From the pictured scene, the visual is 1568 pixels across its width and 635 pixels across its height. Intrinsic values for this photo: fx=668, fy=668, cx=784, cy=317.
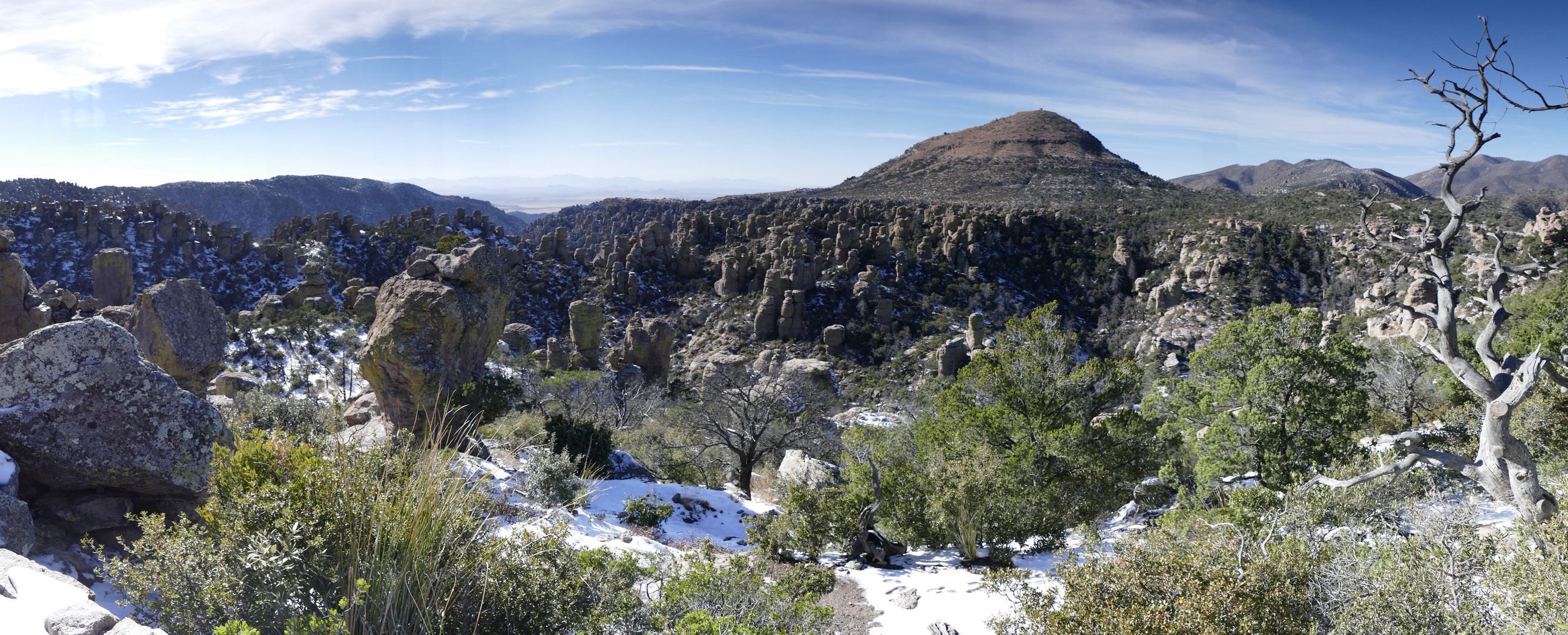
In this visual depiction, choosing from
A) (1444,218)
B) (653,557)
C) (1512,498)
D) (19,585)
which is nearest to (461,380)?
(653,557)

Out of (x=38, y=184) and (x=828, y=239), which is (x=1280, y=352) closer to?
(x=828, y=239)

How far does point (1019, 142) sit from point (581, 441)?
95487mm

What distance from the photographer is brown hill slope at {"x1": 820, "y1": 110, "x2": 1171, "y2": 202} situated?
2879 inches

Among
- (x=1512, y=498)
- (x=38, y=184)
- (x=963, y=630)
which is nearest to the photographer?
(x=1512, y=498)

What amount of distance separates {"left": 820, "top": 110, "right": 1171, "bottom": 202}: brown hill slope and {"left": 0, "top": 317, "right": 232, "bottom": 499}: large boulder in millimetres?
68934

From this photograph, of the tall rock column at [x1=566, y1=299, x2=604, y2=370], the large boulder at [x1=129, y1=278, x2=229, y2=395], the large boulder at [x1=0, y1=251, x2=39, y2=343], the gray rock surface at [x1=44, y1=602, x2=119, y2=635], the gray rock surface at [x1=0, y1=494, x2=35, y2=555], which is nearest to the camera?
the gray rock surface at [x1=44, y1=602, x2=119, y2=635]

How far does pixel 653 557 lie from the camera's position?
23.4ft

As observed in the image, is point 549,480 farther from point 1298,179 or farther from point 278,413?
point 1298,179

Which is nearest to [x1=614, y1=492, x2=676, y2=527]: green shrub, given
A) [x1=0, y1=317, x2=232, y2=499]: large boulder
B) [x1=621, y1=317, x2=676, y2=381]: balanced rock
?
[x1=0, y1=317, x2=232, y2=499]: large boulder

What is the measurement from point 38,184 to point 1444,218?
415 feet

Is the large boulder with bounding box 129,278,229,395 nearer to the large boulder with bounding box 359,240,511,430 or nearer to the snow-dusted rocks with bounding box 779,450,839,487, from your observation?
the large boulder with bounding box 359,240,511,430

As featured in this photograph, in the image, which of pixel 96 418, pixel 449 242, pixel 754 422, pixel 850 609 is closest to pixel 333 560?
pixel 96 418

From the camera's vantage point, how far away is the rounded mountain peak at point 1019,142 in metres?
92.0

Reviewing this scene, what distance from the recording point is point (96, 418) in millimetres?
5289
